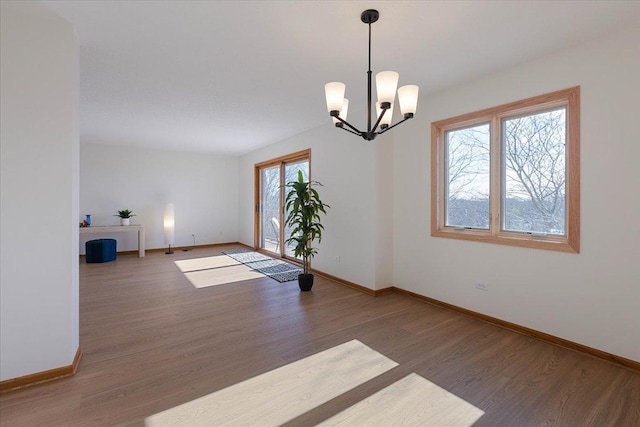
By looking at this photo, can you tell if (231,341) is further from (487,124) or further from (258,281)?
(487,124)

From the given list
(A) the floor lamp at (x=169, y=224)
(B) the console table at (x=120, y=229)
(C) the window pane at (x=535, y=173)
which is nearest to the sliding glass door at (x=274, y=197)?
(A) the floor lamp at (x=169, y=224)

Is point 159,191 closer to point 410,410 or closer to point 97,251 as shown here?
point 97,251

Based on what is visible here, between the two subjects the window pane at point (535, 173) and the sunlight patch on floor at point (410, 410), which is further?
the window pane at point (535, 173)

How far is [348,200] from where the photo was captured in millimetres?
4547

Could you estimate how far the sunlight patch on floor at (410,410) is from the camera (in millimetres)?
1741

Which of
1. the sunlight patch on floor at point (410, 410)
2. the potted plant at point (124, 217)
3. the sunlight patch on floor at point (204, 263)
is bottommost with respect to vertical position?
the sunlight patch on floor at point (410, 410)

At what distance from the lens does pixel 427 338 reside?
2.80 metres

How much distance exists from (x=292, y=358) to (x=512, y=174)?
2.77m

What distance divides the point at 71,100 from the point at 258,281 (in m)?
3.28

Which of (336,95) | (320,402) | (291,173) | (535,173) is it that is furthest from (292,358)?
(291,173)

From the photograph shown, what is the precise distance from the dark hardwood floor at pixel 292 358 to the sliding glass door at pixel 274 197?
8.60 ft

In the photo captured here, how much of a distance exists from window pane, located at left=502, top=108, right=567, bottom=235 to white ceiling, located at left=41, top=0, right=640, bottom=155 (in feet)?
2.04

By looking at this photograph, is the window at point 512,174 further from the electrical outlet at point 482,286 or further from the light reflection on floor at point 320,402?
the light reflection on floor at point 320,402

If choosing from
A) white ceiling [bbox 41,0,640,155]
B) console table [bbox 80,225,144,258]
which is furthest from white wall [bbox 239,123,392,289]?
console table [bbox 80,225,144,258]
